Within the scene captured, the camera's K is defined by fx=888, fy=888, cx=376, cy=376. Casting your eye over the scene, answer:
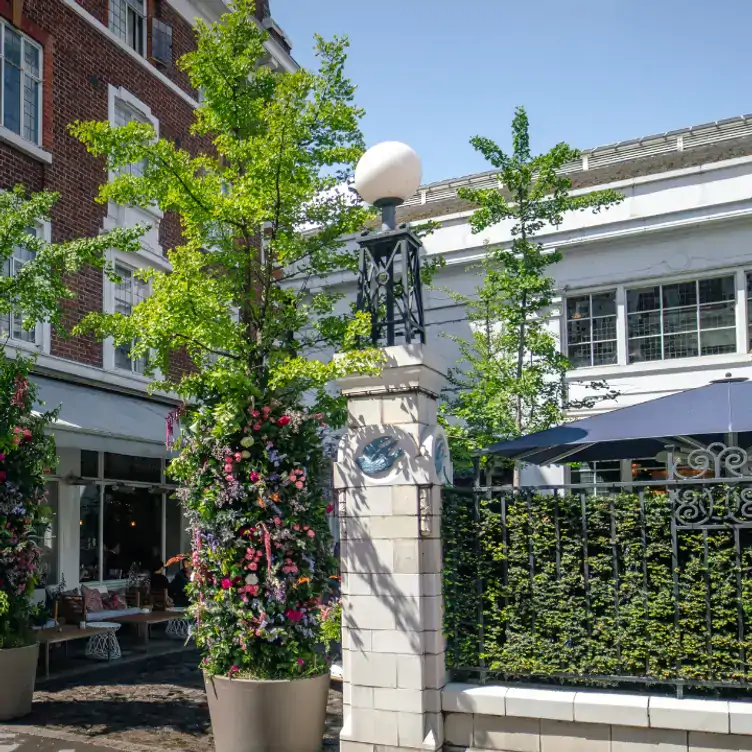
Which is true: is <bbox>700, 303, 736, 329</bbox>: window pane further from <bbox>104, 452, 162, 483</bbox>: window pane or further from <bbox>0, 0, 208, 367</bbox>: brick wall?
<bbox>0, 0, 208, 367</bbox>: brick wall

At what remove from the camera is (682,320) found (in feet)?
57.5

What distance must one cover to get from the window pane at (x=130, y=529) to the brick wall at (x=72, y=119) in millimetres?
2884

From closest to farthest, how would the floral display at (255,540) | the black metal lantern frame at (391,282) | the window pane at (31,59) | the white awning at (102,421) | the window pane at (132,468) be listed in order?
the black metal lantern frame at (391,282) < the floral display at (255,540) < the white awning at (102,421) < the window pane at (31,59) < the window pane at (132,468)

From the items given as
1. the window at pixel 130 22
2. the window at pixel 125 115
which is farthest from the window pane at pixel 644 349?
the window at pixel 130 22

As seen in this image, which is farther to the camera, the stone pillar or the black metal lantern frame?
the black metal lantern frame

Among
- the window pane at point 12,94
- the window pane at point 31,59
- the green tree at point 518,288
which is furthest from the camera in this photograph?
the window pane at point 31,59

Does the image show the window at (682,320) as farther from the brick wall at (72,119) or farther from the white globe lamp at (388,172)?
the white globe lamp at (388,172)

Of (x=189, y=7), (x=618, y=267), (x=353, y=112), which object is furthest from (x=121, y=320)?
(x=189, y=7)

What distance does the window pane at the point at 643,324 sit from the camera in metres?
17.8

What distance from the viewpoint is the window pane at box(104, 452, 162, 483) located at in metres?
16.9

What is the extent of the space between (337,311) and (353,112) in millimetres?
12678

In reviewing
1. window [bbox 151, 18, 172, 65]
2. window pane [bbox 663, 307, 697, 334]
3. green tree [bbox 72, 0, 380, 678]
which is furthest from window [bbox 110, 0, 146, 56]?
window pane [bbox 663, 307, 697, 334]

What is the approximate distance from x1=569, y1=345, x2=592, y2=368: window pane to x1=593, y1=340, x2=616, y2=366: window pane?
143mm

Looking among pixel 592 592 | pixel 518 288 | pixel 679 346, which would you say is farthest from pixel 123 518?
pixel 592 592
